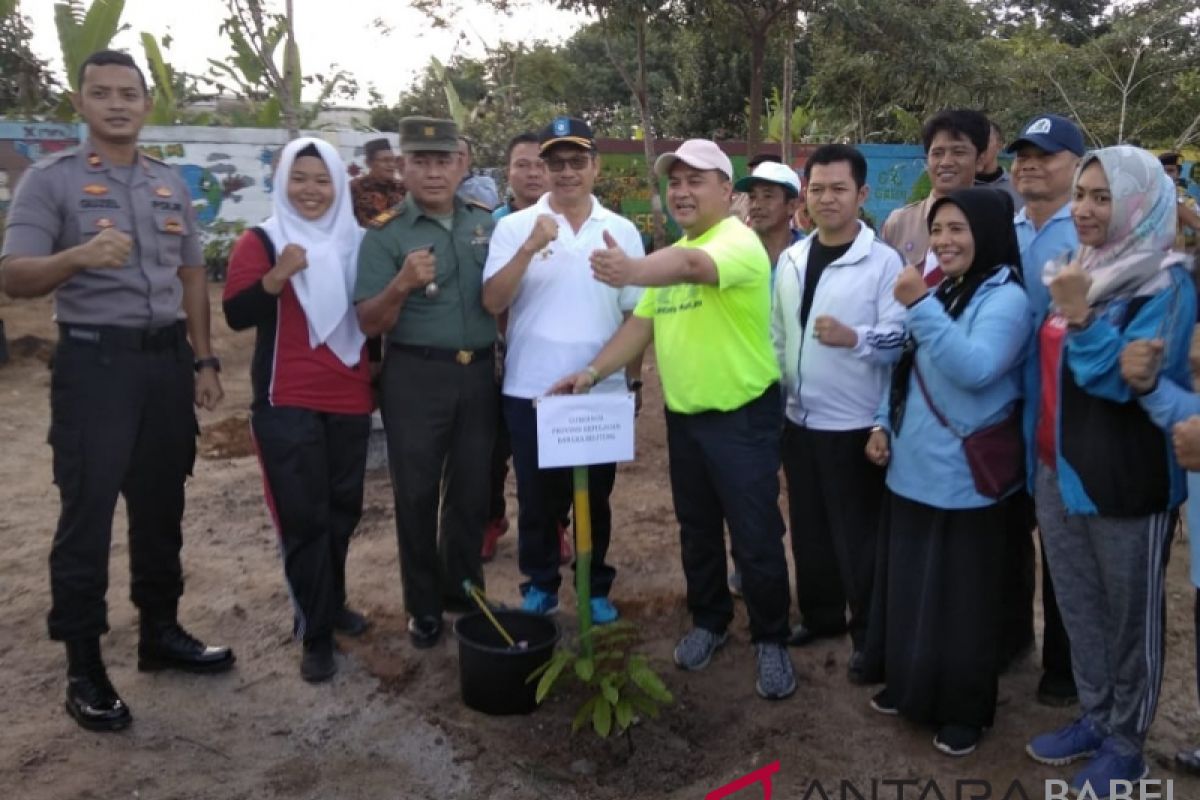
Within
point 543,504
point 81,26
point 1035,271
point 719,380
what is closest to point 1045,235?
point 1035,271

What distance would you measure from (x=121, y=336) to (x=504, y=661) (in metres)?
1.68

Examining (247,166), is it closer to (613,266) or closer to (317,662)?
(317,662)

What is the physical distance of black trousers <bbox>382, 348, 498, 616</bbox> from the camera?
149 inches

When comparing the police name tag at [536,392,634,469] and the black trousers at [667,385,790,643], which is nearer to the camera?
the police name tag at [536,392,634,469]

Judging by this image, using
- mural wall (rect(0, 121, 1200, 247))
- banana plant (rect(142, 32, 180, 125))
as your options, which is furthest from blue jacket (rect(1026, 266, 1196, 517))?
banana plant (rect(142, 32, 180, 125))

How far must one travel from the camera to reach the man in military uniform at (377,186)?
5586 mm

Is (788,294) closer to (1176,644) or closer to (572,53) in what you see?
(1176,644)

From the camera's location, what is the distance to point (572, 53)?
93.5 ft

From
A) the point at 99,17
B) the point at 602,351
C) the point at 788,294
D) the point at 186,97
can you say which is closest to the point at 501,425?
the point at 602,351

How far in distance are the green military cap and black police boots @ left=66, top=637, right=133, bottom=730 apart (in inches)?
80.8

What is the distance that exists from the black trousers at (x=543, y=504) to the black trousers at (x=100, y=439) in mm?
1228

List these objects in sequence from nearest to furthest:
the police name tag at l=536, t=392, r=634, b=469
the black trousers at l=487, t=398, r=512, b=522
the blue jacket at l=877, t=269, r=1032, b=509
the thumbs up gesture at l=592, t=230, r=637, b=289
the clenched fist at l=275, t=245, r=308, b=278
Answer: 1. the blue jacket at l=877, t=269, r=1032, b=509
2. the thumbs up gesture at l=592, t=230, r=637, b=289
3. the police name tag at l=536, t=392, r=634, b=469
4. the clenched fist at l=275, t=245, r=308, b=278
5. the black trousers at l=487, t=398, r=512, b=522

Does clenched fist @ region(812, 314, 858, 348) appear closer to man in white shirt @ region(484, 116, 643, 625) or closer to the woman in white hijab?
man in white shirt @ region(484, 116, 643, 625)

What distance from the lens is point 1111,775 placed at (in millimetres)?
2973
